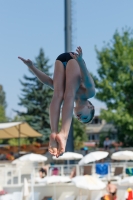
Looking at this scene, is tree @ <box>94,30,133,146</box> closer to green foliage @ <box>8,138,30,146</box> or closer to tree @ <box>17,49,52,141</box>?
tree @ <box>17,49,52,141</box>

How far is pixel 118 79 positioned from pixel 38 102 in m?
15.4

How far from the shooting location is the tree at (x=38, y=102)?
136ft

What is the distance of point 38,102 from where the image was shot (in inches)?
1656

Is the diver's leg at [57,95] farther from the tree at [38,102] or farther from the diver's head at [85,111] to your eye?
the tree at [38,102]

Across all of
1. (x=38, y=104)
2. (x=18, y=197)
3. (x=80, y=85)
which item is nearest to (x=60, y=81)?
(x=80, y=85)

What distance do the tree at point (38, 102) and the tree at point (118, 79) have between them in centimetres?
1349

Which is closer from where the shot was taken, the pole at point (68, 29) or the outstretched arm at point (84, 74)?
the outstretched arm at point (84, 74)

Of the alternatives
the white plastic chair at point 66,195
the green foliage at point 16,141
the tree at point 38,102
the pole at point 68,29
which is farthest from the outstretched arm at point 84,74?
the green foliage at point 16,141

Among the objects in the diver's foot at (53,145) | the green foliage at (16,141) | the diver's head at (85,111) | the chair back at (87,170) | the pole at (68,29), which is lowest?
the chair back at (87,170)

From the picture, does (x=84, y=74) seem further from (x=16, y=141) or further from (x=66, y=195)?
(x=16, y=141)

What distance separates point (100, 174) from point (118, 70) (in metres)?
12.4

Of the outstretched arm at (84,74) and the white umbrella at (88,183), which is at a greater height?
the outstretched arm at (84,74)

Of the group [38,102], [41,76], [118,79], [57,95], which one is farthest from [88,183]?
[38,102]

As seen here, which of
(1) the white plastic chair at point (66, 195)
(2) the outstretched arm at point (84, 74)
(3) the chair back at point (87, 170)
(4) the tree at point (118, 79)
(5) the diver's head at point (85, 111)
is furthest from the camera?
(4) the tree at point (118, 79)
